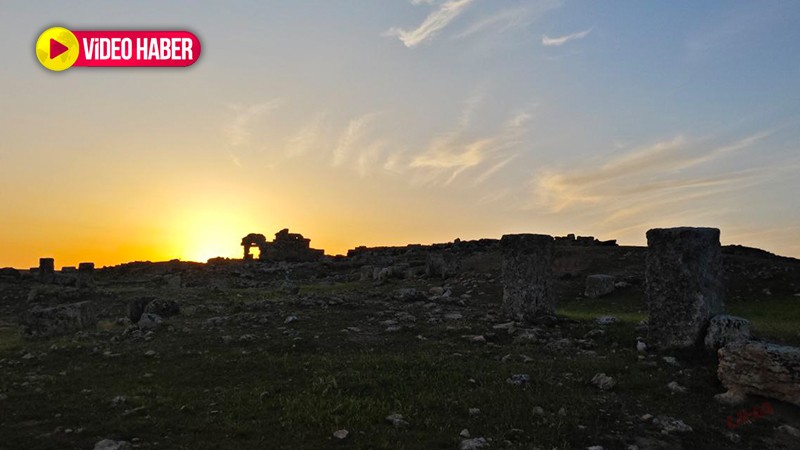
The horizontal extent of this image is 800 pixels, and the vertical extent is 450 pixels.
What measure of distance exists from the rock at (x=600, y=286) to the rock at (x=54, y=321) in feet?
70.8

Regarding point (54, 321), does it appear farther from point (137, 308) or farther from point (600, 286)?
point (600, 286)

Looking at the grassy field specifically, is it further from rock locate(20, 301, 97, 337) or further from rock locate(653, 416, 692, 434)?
rock locate(20, 301, 97, 337)

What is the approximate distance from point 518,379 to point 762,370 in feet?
14.0

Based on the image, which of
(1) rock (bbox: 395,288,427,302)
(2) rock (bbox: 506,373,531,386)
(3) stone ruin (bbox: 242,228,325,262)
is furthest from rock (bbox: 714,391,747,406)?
(3) stone ruin (bbox: 242,228,325,262)

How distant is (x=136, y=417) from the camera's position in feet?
31.0

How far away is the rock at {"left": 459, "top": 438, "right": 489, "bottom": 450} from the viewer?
25.2 ft

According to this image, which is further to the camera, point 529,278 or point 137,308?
point 137,308

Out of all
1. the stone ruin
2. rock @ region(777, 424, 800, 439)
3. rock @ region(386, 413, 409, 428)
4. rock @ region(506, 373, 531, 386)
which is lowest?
rock @ region(777, 424, 800, 439)

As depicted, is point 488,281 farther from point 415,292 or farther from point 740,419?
point 740,419

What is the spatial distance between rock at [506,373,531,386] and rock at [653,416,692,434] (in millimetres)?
2452

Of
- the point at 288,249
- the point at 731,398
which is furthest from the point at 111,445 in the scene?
the point at 288,249

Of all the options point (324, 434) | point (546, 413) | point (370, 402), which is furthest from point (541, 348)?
point (324, 434)

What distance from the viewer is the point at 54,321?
1966 centimetres

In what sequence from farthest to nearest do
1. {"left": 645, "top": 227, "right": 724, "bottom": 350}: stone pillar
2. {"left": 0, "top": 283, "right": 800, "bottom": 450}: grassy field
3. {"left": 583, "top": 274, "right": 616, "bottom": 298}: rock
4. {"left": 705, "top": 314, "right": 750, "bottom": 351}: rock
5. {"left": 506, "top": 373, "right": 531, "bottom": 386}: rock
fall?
{"left": 583, "top": 274, "right": 616, "bottom": 298}: rock → {"left": 645, "top": 227, "right": 724, "bottom": 350}: stone pillar → {"left": 705, "top": 314, "right": 750, "bottom": 351}: rock → {"left": 506, "top": 373, "right": 531, "bottom": 386}: rock → {"left": 0, "top": 283, "right": 800, "bottom": 450}: grassy field
